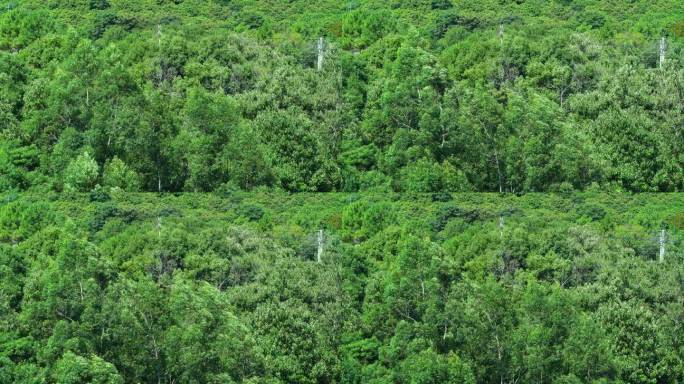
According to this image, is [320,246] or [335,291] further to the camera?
[320,246]

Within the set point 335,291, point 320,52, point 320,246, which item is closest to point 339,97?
point 320,52

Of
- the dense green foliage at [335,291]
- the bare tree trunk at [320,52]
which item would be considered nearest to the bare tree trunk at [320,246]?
the dense green foliage at [335,291]

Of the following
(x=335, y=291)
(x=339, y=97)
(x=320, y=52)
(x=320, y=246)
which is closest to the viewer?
(x=335, y=291)

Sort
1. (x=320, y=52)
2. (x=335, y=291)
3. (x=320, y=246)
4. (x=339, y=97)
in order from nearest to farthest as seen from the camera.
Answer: (x=335, y=291)
(x=320, y=246)
(x=339, y=97)
(x=320, y=52)

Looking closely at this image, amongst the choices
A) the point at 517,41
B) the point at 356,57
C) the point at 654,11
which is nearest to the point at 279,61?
the point at 356,57

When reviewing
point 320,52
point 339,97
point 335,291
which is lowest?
point 335,291

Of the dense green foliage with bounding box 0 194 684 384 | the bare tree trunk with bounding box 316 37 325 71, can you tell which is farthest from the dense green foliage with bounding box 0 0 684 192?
the dense green foliage with bounding box 0 194 684 384

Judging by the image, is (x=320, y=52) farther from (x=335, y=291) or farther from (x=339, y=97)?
(x=335, y=291)
